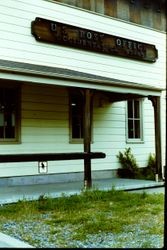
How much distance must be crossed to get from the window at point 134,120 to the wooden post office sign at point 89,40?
1629mm

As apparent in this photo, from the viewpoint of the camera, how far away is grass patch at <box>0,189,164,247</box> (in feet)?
21.3

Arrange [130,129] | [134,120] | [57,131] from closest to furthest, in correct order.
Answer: [57,131]
[130,129]
[134,120]

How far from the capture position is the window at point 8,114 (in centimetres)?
1169

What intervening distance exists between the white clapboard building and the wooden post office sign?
28 millimetres

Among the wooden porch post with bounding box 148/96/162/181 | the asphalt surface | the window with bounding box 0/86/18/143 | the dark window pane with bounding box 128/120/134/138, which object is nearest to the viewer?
the asphalt surface

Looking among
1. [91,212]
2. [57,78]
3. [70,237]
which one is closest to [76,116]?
[57,78]

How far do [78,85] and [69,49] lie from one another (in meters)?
2.63

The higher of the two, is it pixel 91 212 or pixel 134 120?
pixel 134 120

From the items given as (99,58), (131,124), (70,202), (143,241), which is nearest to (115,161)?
(131,124)

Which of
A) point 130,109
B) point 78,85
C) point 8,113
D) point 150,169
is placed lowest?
point 150,169

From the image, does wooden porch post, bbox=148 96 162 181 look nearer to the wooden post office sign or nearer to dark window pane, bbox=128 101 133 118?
dark window pane, bbox=128 101 133 118

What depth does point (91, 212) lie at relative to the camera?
7758 mm

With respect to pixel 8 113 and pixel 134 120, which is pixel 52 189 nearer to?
pixel 8 113

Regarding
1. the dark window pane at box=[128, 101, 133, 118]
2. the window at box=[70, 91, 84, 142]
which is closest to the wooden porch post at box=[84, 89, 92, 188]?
the window at box=[70, 91, 84, 142]
